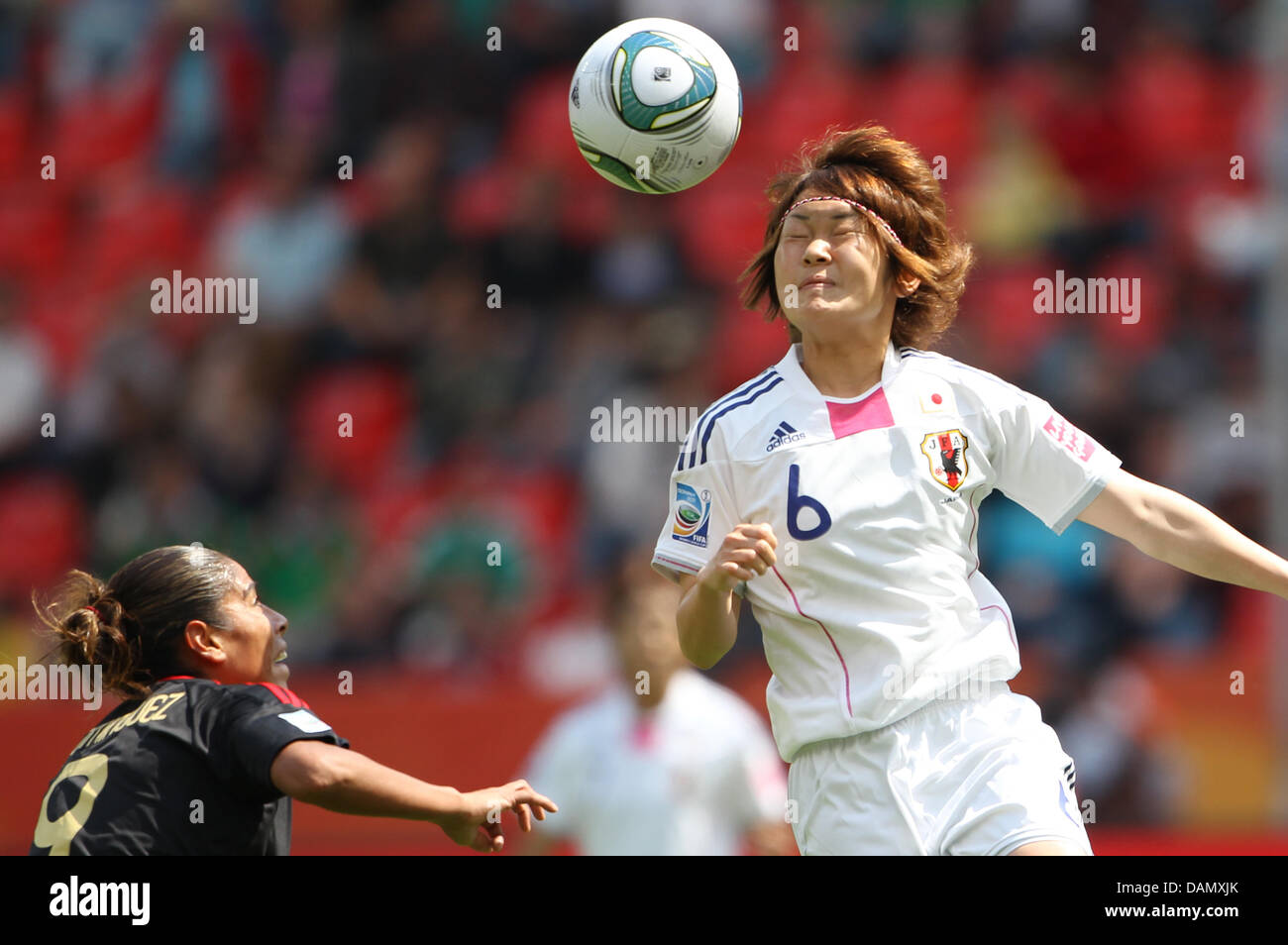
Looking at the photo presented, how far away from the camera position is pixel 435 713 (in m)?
8.43

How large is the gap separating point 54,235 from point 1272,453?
8920 millimetres

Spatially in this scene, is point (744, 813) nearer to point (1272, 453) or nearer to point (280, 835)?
point (280, 835)

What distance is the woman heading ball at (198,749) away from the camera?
3.67m

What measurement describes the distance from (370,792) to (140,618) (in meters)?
0.90

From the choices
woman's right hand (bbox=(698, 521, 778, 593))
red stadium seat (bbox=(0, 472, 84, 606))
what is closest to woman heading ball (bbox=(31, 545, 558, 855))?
woman's right hand (bbox=(698, 521, 778, 593))

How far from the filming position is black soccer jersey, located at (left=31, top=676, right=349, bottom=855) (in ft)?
12.4

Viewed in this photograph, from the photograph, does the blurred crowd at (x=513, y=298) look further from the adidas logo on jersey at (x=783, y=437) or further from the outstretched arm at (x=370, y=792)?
the outstretched arm at (x=370, y=792)

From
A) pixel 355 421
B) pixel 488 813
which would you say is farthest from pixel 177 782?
pixel 355 421

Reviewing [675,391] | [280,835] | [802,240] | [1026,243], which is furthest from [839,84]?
[280,835]

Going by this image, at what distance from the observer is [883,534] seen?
408 centimetres

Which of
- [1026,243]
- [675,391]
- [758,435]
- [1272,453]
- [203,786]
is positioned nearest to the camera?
[203,786]

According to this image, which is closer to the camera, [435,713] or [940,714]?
[940,714]

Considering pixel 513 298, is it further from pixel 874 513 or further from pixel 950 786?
pixel 950 786

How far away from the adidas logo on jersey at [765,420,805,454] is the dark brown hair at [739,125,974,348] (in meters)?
0.38
